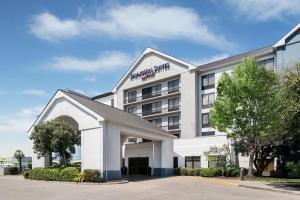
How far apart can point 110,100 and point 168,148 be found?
26.9 m

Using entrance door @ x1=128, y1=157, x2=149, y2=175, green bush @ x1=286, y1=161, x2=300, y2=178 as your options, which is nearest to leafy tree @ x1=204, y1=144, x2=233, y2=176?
green bush @ x1=286, y1=161, x2=300, y2=178

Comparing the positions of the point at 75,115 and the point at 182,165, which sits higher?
the point at 75,115

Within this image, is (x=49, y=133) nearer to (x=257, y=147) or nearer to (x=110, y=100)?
(x=257, y=147)

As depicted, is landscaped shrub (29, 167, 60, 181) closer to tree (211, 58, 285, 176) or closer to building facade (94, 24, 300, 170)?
tree (211, 58, 285, 176)

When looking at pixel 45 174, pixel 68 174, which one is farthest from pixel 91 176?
pixel 45 174

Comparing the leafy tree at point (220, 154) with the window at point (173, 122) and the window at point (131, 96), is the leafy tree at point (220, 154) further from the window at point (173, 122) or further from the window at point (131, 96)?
the window at point (131, 96)

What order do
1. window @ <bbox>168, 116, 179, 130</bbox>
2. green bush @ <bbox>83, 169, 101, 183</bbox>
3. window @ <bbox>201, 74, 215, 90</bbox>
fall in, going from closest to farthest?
green bush @ <bbox>83, 169, 101, 183</bbox> → window @ <bbox>201, 74, 215, 90</bbox> → window @ <bbox>168, 116, 179, 130</bbox>

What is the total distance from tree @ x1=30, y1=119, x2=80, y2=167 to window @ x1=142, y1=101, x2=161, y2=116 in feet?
78.9

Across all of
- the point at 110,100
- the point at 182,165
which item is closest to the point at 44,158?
the point at 182,165

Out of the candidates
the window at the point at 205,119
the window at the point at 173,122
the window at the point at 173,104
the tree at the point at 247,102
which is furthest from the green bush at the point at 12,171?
the tree at the point at 247,102

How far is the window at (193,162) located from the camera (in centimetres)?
4310

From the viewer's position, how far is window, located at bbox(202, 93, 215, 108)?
157 feet

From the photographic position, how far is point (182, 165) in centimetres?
4447

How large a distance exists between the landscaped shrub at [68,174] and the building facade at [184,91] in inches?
680
